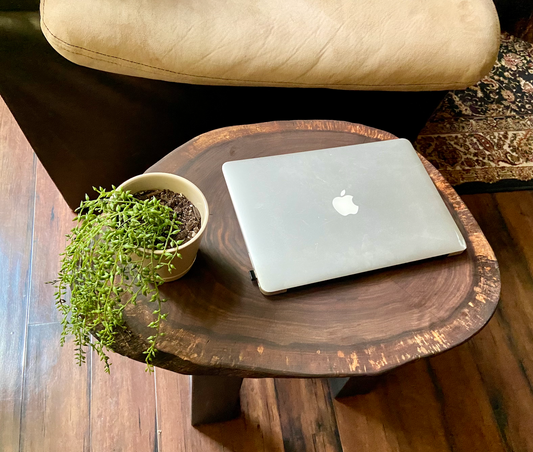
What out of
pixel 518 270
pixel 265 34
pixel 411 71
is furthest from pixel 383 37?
pixel 518 270

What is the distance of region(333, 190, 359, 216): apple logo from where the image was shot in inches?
29.5

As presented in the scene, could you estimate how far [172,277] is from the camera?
66 centimetres

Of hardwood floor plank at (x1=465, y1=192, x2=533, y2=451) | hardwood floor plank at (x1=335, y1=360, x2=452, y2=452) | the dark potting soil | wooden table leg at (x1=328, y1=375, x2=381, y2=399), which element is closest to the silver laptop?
the dark potting soil

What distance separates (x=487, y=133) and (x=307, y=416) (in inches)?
52.1

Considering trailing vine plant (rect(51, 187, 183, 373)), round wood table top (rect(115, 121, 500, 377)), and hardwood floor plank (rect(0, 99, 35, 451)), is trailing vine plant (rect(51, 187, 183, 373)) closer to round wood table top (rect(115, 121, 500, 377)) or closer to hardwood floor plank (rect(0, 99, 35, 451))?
round wood table top (rect(115, 121, 500, 377))

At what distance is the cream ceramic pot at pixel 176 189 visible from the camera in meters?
0.62

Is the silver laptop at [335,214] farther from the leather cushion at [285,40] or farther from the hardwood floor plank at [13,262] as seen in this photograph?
the hardwood floor plank at [13,262]

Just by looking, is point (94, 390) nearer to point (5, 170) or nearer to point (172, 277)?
point (172, 277)

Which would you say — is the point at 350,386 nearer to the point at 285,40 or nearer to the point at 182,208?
the point at 182,208

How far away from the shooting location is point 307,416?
1.14 metres

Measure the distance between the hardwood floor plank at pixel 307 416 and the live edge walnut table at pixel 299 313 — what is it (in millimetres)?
412

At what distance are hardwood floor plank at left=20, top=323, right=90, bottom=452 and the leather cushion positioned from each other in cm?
76

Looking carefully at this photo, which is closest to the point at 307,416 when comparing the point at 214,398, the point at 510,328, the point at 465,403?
the point at 214,398

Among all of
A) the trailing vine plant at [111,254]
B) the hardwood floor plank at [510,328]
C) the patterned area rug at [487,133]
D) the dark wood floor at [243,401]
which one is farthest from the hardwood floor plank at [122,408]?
the patterned area rug at [487,133]
